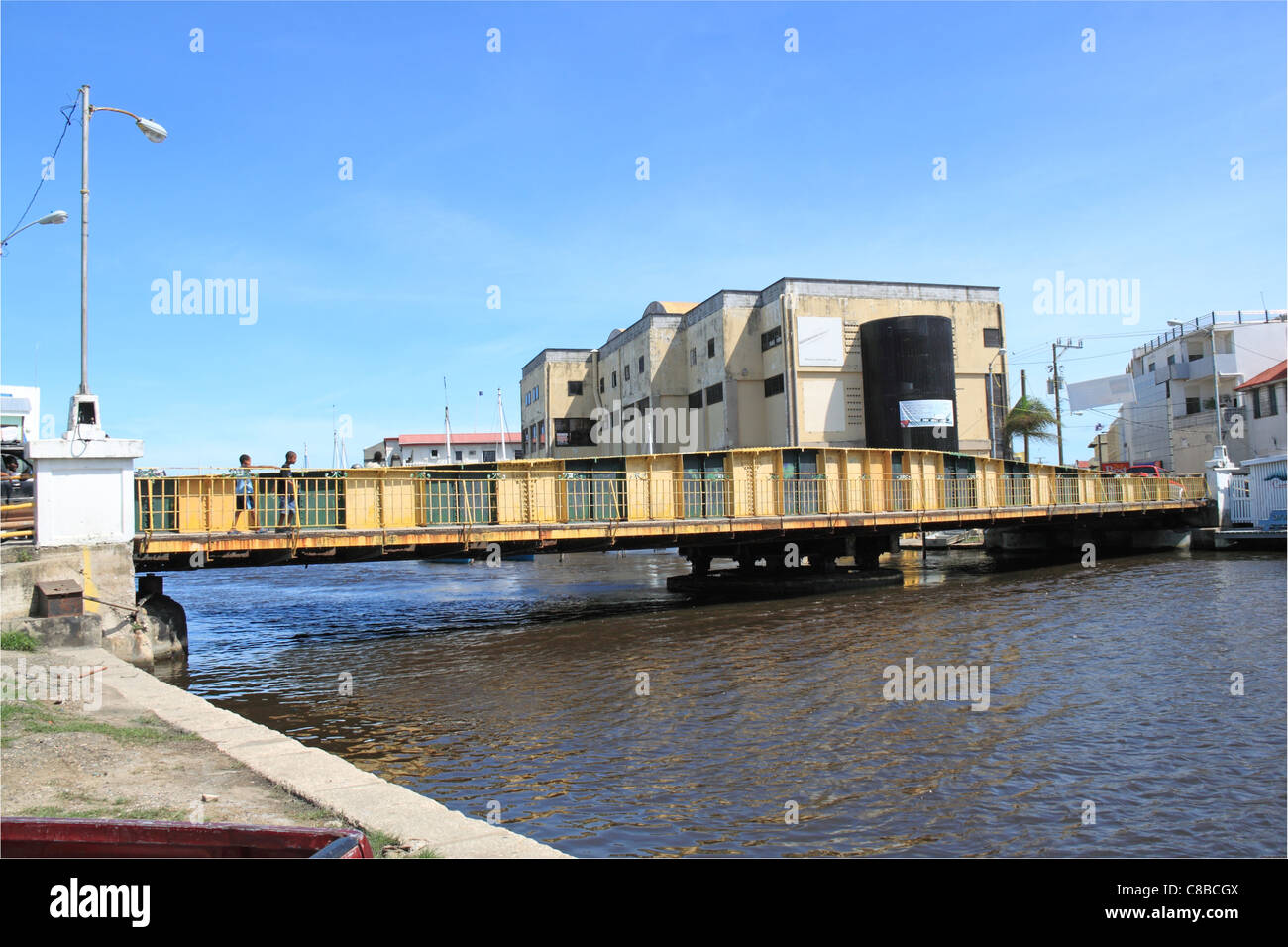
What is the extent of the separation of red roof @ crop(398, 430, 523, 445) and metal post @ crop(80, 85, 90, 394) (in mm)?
87805

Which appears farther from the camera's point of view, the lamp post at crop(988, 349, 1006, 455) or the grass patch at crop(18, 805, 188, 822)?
the lamp post at crop(988, 349, 1006, 455)

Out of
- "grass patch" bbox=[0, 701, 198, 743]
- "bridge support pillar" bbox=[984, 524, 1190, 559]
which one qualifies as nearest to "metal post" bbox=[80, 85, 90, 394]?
"grass patch" bbox=[0, 701, 198, 743]

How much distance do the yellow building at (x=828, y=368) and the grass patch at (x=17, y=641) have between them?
39.4m

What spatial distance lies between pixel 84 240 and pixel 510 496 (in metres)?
10.9

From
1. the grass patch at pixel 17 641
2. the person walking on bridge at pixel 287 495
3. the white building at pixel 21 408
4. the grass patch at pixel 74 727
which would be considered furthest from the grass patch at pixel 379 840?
the white building at pixel 21 408

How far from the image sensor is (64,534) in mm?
15406

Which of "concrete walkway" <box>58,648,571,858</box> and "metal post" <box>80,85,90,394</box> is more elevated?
"metal post" <box>80,85,90,394</box>

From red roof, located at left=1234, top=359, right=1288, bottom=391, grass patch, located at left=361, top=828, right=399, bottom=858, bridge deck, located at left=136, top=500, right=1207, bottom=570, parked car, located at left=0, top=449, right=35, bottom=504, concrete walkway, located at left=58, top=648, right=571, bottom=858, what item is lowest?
concrete walkway, located at left=58, top=648, right=571, bottom=858

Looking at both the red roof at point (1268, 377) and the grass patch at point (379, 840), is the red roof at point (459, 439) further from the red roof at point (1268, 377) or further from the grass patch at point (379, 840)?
the grass patch at point (379, 840)

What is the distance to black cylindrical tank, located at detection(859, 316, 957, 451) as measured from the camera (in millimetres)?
52031

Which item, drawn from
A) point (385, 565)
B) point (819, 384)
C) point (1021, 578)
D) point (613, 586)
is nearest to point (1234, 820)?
point (1021, 578)

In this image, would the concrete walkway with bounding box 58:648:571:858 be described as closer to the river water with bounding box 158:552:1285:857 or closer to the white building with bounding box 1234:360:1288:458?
the river water with bounding box 158:552:1285:857
